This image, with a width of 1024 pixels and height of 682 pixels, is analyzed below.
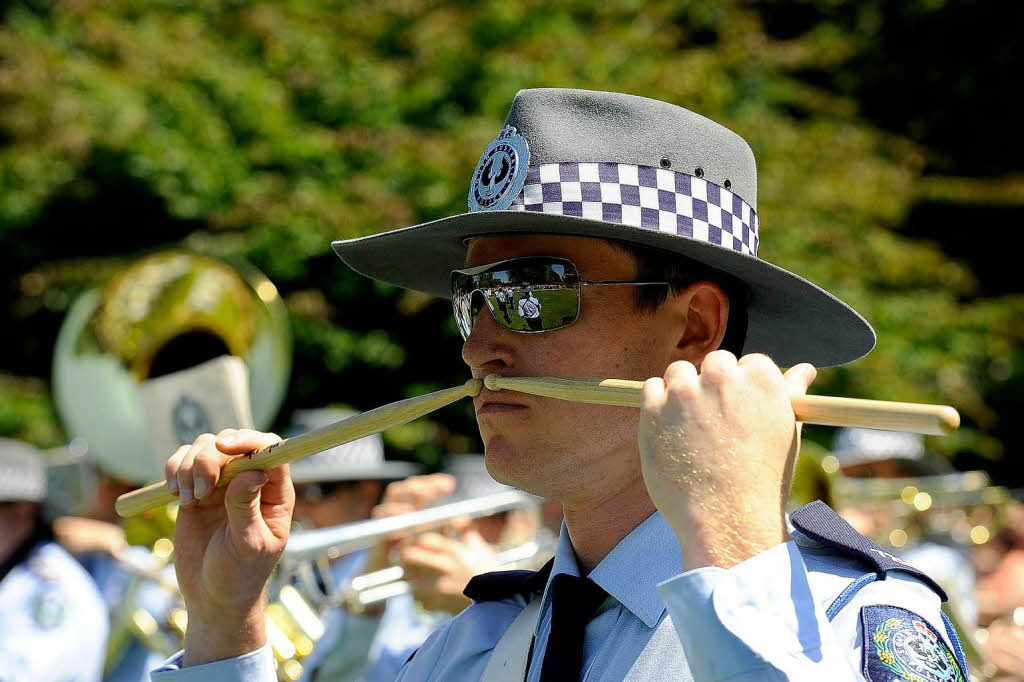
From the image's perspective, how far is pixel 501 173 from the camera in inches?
89.1

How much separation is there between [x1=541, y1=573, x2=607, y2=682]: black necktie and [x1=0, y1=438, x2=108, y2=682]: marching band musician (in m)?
3.27

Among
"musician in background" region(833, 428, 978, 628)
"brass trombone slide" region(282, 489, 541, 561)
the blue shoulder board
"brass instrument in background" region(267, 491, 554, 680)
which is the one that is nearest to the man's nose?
the blue shoulder board

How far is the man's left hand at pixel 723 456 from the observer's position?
1.51 meters

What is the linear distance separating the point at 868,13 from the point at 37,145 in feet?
34.9

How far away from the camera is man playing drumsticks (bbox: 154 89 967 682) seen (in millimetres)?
1945

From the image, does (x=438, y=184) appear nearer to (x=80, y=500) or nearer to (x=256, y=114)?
(x=256, y=114)

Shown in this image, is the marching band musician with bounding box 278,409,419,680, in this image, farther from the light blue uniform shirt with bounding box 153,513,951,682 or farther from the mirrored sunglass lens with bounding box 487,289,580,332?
the mirrored sunglass lens with bounding box 487,289,580,332

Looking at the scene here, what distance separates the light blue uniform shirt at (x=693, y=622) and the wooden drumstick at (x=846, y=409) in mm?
185

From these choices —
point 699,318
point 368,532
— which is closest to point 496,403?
point 699,318

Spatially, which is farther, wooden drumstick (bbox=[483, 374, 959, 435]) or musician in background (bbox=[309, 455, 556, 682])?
musician in background (bbox=[309, 455, 556, 682])

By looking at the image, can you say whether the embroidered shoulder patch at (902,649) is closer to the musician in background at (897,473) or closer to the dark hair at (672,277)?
the dark hair at (672,277)

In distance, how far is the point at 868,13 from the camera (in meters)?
16.4

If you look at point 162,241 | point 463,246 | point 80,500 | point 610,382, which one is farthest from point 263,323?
point 162,241

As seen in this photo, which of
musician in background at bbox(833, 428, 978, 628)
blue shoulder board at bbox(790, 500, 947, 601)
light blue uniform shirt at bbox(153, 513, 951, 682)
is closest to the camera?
light blue uniform shirt at bbox(153, 513, 951, 682)
